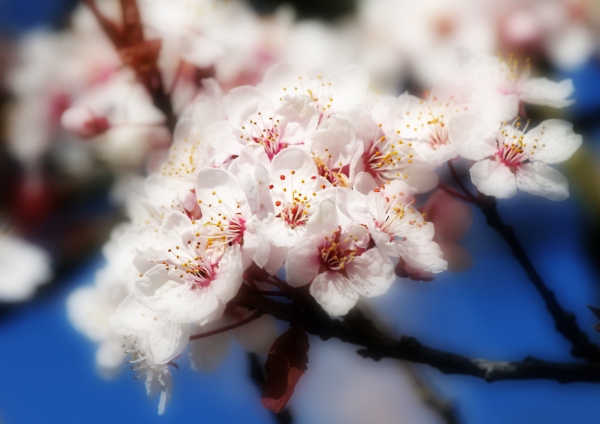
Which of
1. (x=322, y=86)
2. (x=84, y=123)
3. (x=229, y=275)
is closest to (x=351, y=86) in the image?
(x=322, y=86)

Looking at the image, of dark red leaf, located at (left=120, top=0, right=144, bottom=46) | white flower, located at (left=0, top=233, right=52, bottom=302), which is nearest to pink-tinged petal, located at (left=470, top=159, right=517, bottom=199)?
dark red leaf, located at (left=120, top=0, right=144, bottom=46)

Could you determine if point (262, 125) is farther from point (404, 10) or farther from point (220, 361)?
point (404, 10)

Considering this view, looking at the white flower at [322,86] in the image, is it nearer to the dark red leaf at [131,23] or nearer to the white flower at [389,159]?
the white flower at [389,159]

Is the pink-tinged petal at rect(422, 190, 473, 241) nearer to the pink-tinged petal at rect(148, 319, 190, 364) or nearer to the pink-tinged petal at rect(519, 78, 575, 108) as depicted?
the pink-tinged petal at rect(519, 78, 575, 108)

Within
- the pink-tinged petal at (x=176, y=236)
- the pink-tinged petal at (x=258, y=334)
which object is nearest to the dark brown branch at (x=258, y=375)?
the pink-tinged petal at (x=258, y=334)

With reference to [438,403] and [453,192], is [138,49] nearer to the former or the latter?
[453,192]

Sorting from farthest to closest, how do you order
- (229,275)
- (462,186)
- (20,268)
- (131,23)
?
(20,268)
(131,23)
(462,186)
(229,275)
